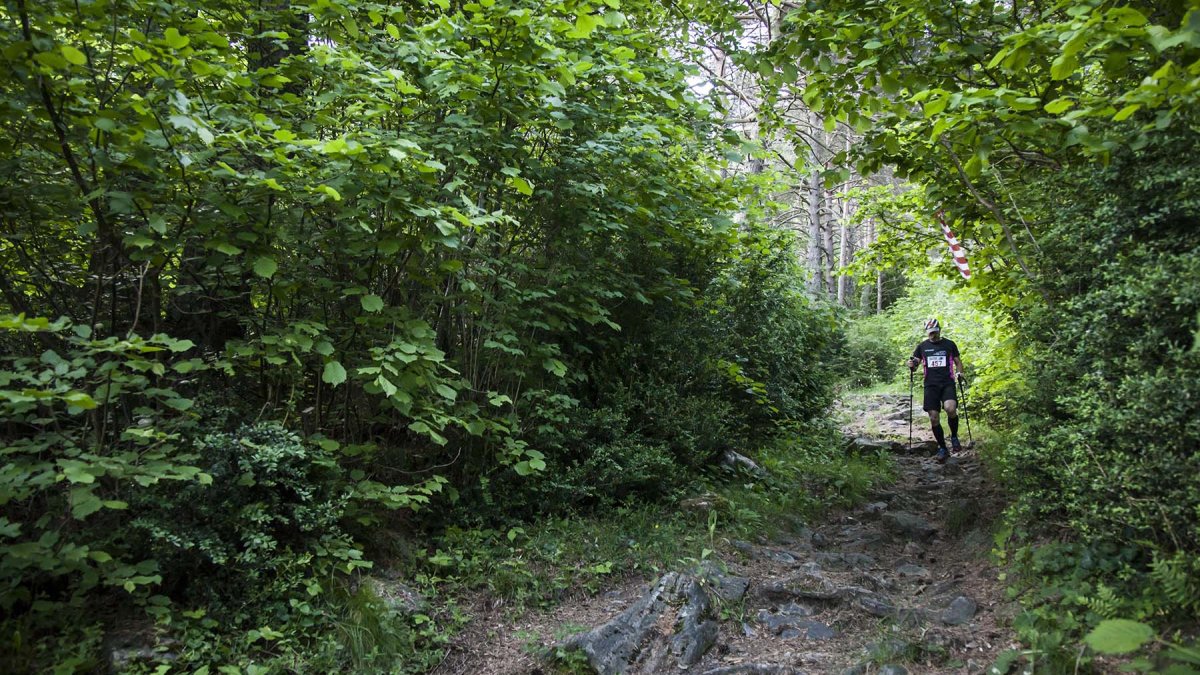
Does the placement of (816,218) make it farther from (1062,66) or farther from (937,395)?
(1062,66)

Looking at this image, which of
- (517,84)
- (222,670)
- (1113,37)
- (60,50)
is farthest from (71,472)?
(1113,37)

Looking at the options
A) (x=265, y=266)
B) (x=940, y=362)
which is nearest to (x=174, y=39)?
(x=265, y=266)

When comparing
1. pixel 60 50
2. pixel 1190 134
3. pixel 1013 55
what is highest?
pixel 1013 55

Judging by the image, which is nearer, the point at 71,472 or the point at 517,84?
the point at 71,472

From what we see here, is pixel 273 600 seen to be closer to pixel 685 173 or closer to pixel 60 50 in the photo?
pixel 60 50

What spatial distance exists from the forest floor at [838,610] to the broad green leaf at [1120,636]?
1.14 m

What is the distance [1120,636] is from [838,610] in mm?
2200

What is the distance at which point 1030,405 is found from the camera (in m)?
4.65

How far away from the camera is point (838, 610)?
15.8 feet

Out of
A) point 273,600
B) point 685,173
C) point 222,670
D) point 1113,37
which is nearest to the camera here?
point 1113,37

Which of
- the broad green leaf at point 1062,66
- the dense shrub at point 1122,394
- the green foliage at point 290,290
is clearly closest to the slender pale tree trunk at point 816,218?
the green foliage at point 290,290

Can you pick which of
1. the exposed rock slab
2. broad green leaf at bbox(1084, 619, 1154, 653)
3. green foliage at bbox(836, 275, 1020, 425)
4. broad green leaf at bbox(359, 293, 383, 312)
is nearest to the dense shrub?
broad green leaf at bbox(1084, 619, 1154, 653)

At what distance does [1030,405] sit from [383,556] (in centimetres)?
478

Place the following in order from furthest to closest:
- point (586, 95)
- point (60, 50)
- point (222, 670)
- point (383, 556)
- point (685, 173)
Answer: point (685, 173) < point (586, 95) < point (383, 556) < point (222, 670) < point (60, 50)
